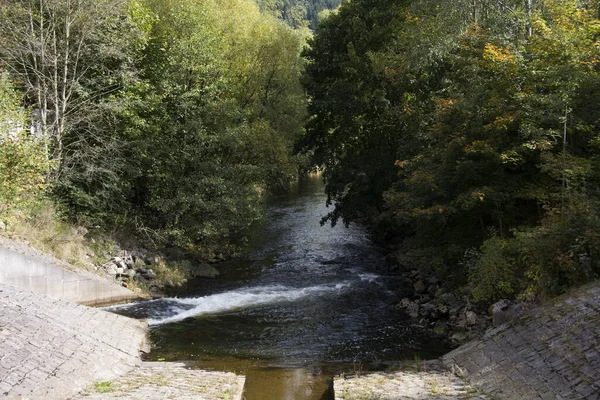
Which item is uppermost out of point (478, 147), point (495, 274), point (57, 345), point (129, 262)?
point (478, 147)

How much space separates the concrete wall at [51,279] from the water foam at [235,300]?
2.02 metres

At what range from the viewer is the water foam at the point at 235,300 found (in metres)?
15.8

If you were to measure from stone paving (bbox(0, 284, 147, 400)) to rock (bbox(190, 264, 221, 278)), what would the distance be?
7345mm

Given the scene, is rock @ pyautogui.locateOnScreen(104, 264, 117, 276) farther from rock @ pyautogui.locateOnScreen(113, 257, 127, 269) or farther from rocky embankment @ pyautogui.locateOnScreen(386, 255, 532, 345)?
rocky embankment @ pyautogui.locateOnScreen(386, 255, 532, 345)

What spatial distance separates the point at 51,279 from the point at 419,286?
40.0ft

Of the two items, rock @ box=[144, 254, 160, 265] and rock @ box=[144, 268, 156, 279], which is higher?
rock @ box=[144, 254, 160, 265]

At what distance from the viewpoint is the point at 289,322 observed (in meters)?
15.2

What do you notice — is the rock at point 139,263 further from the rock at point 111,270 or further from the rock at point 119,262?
the rock at point 111,270

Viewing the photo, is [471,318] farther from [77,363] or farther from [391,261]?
[77,363]

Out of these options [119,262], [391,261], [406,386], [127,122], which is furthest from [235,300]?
[127,122]

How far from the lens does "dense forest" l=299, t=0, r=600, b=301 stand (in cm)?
1225

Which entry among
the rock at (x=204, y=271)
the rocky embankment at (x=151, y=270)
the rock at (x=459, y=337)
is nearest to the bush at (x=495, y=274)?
the rock at (x=459, y=337)

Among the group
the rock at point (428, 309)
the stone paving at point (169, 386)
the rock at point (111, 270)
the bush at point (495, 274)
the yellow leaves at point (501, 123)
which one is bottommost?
the rock at point (428, 309)

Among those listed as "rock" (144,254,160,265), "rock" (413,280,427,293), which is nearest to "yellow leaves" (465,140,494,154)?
"rock" (413,280,427,293)
